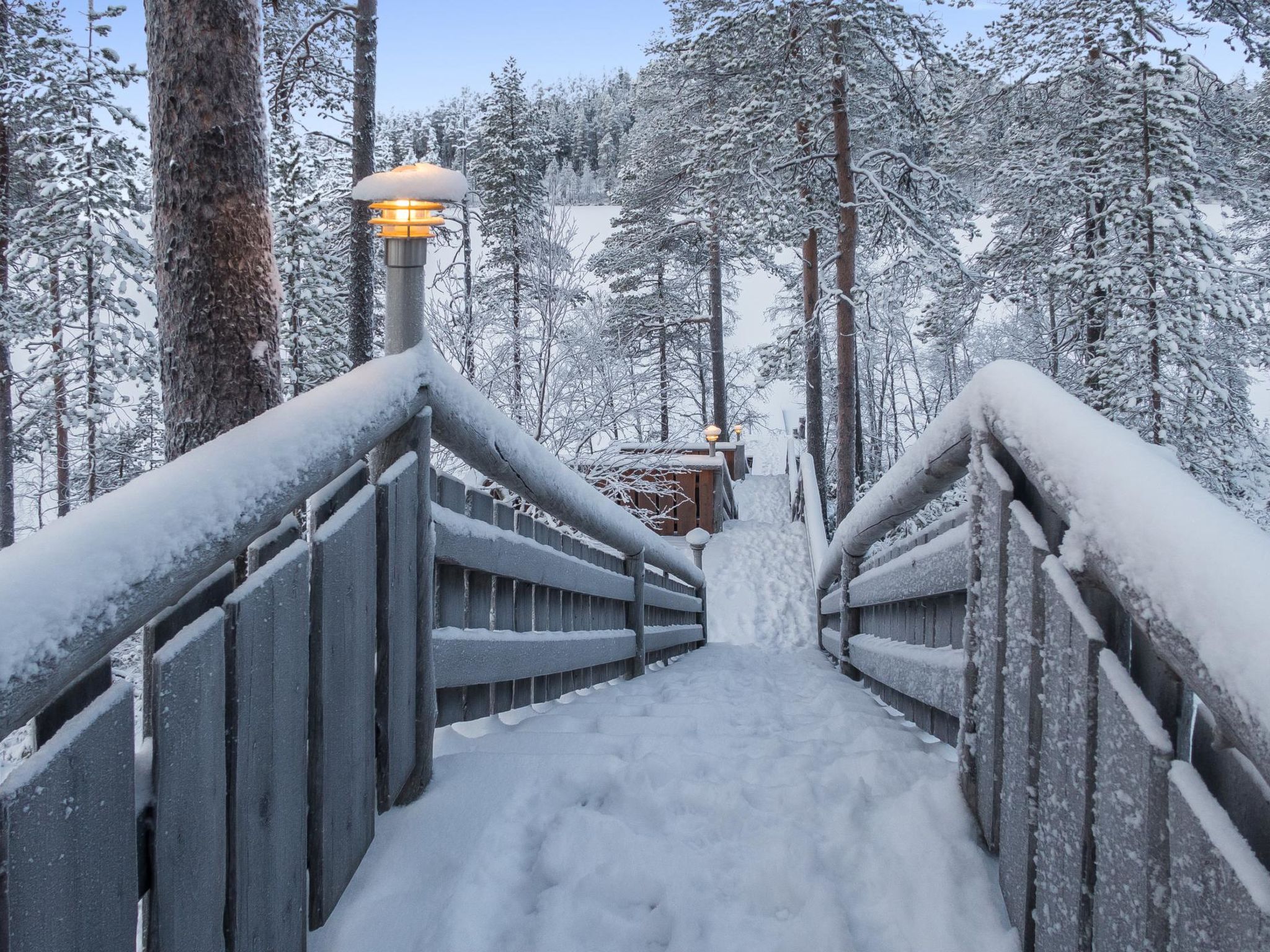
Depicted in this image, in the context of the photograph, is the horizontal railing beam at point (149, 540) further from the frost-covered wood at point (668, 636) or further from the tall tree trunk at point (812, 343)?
the tall tree trunk at point (812, 343)

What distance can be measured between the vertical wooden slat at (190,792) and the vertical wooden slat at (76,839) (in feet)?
0.18

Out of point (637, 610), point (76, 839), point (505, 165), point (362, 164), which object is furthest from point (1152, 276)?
point (505, 165)

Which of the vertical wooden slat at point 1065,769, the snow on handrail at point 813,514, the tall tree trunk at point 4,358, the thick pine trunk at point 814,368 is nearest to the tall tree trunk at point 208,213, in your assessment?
the vertical wooden slat at point 1065,769

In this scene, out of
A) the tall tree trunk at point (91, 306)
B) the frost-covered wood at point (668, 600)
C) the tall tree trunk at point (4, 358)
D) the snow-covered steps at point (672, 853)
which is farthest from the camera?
the tall tree trunk at point (91, 306)

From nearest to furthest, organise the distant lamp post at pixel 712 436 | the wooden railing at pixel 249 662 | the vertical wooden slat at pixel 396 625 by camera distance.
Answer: the wooden railing at pixel 249 662 → the vertical wooden slat at pixel 396 625 → the distant lamp post at pixel 712 436

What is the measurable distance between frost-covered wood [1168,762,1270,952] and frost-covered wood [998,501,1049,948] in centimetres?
50

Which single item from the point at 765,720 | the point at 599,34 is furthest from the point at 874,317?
the point at 599,34

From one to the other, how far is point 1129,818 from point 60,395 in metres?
15.3

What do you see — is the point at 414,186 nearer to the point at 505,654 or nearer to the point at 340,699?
the point at 340,699

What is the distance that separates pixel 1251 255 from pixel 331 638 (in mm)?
21236

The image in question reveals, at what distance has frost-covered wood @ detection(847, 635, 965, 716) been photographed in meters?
2.14

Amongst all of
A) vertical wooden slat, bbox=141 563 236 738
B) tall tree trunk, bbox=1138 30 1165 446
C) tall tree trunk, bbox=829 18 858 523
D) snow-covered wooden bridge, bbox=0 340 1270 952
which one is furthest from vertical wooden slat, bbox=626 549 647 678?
tall tree trunk, bbox=1138 30 1165 446

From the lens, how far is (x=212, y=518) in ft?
3.46

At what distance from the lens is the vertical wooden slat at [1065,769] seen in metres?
1.13
